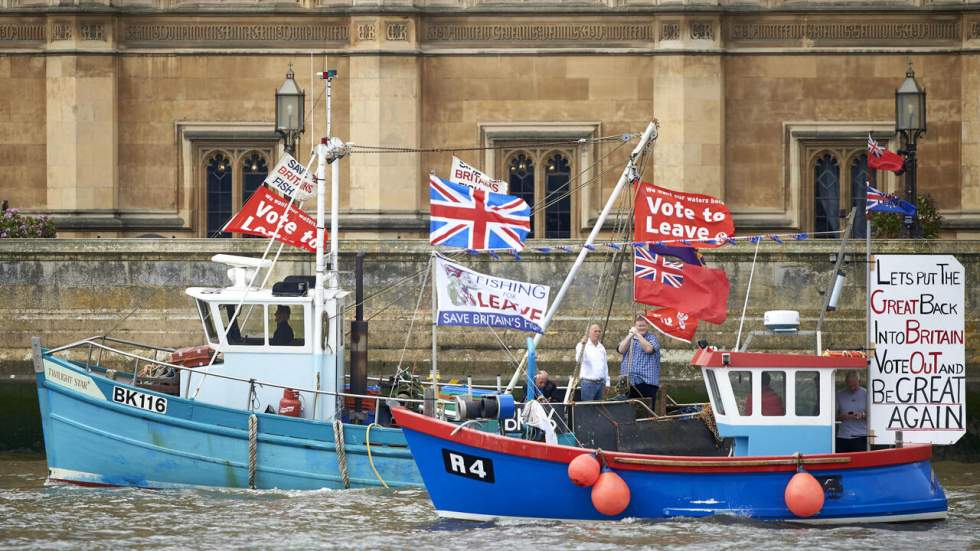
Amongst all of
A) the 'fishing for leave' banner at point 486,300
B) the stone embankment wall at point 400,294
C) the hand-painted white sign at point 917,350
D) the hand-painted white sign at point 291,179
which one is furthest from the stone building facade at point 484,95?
the hand-painted white sign at point 917,350

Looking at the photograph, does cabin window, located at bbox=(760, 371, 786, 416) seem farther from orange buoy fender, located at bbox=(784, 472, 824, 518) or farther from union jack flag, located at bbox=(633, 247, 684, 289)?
union jack flag, located at bbox=(633, 247, 684, 289)

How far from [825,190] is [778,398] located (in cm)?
1696

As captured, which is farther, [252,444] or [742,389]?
[252,444]

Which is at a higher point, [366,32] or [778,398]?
[366,32]

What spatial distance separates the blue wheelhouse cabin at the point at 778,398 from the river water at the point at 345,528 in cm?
112

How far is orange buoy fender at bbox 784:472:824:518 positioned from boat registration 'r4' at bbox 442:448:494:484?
366cm

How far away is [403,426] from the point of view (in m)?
25.0

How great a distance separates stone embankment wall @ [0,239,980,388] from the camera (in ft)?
111

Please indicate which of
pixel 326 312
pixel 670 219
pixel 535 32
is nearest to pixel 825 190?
pixel 535 32

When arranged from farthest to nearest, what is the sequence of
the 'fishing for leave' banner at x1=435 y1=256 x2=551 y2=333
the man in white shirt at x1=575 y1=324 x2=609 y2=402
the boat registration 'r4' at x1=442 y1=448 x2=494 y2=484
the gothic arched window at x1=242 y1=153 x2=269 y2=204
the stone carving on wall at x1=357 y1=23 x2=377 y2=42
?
the gothic arched window at x1=242 y1=153 x2=269 y2=204
the stone carving on wall at x1=357 y1=23 x2=377 y2=42
the man in white shirt at x1=575 y1=324 x2=609 y2=402
the 'fishing for leave' banner at x1=435 y1=256 x2=551 y2=333
the boat registration 'r4' at x1=442 y1=448 x2=494 y2=484

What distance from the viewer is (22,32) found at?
4075 centimetres

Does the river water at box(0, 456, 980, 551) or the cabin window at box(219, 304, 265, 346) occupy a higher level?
the cabin window at box(219, 304, 265, 346)

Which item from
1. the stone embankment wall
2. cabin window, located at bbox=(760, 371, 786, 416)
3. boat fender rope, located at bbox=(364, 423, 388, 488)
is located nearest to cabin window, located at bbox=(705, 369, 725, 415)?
cabin window, located at bbox=(760, 371, 786, 416)

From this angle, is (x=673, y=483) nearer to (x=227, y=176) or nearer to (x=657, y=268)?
(x=657, y=268)
